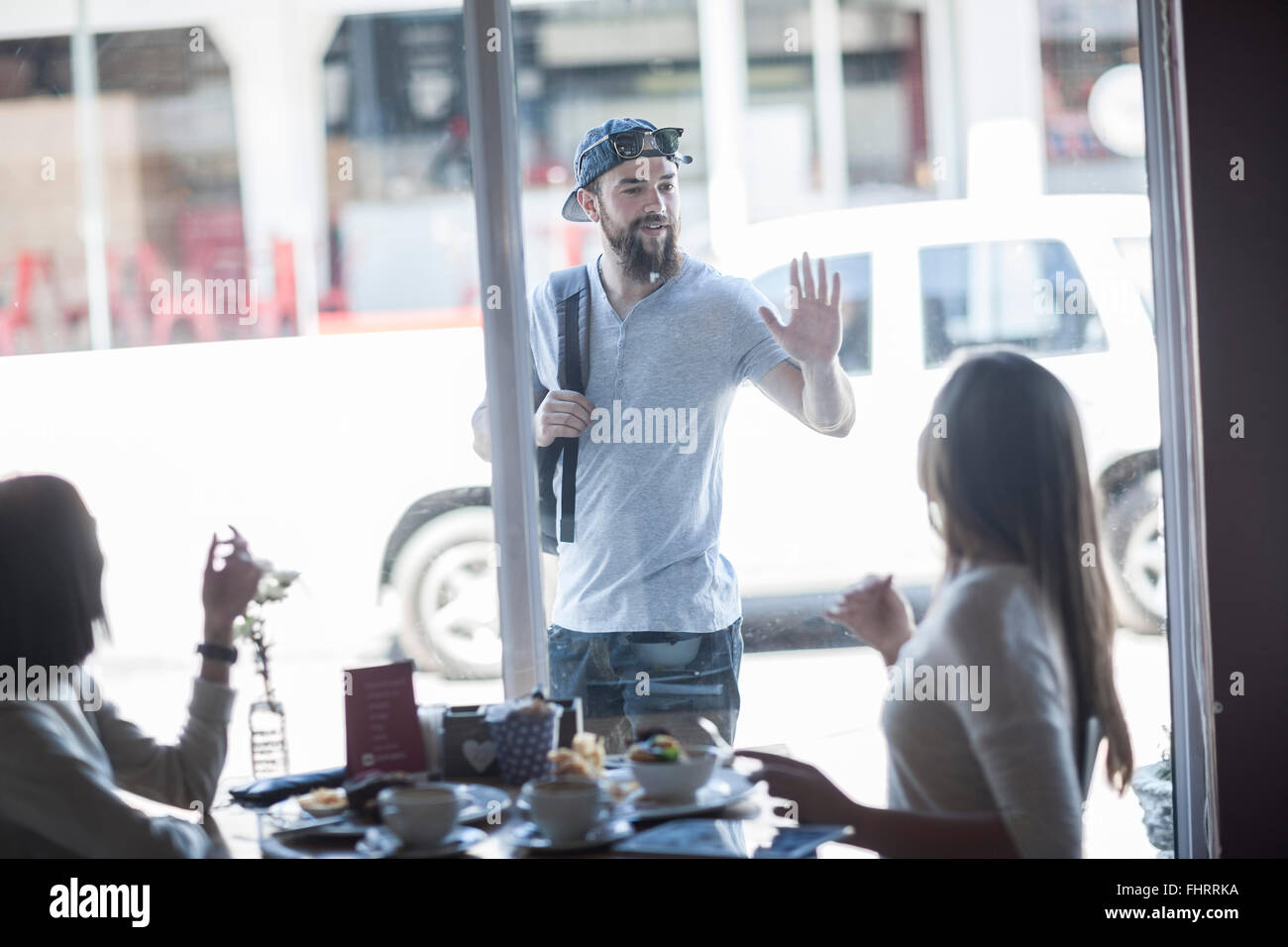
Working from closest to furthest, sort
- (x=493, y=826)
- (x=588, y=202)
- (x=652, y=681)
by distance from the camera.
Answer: (x=493, y=826), (x=652, y=681), (x=588, y=202)

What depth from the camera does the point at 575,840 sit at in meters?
1.48

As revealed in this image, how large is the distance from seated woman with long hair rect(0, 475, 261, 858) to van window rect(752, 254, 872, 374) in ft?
4.16

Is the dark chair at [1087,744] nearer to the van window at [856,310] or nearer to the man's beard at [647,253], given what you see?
the van window at [856,310]

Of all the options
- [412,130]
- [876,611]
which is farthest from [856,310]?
[412,130]

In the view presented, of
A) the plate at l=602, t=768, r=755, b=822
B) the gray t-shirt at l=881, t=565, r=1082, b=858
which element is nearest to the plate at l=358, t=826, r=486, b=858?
the plate at l=602, t=768, r=755, b=822

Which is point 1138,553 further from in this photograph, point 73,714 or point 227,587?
point 73,714

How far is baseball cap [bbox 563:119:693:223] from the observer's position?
2404mm

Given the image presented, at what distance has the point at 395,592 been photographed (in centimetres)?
260

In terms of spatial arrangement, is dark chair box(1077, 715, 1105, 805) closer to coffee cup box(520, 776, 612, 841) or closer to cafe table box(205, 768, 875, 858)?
cafe table box(205, 768, 875, 858)

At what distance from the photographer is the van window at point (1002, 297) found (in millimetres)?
2352

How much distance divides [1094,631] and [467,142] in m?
1.59

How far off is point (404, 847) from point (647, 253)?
1336 mm
